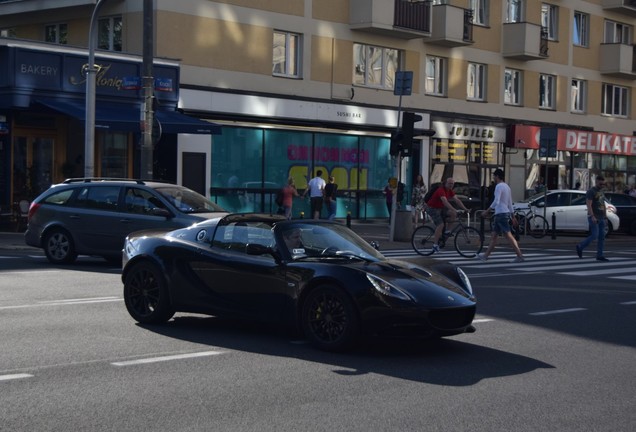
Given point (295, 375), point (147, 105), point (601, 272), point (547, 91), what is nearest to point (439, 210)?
point (601, 272)

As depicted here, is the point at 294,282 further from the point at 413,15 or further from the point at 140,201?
the point at 413,15

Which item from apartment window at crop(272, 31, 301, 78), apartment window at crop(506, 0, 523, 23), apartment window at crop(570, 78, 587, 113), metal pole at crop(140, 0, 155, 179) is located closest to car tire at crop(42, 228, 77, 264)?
metal pole at crop(140, 0, 155, 179)

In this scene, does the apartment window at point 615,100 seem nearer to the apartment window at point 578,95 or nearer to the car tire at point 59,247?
the apartment window at point 578,95

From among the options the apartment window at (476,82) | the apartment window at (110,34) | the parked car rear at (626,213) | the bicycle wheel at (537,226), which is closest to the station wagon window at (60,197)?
the apartment window at (110,34)

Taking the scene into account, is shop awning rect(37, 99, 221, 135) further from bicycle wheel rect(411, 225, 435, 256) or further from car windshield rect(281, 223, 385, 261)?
car windshield rect(281, 223, 385, 261)

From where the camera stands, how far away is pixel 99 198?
18672mm

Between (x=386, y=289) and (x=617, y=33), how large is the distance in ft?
148

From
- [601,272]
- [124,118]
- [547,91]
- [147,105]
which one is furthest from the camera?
[547,91]

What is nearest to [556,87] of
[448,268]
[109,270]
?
[109,270]

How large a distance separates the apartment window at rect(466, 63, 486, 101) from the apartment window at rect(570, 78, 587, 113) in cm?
697

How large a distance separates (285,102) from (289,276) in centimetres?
2416

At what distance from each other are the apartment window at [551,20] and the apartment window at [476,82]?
5.29m

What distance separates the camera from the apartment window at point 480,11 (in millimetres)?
42719

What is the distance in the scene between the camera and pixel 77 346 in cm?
988
